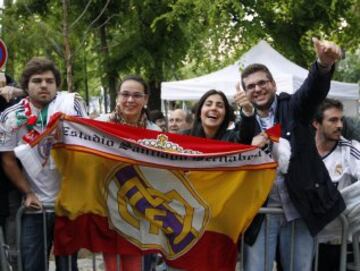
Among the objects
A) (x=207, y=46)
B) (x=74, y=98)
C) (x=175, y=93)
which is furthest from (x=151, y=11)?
(x=74, y=98)

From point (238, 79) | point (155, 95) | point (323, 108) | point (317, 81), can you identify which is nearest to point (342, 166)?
point (323, 108)

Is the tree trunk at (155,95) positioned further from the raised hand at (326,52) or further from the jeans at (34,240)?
the raised hand at (326,52)

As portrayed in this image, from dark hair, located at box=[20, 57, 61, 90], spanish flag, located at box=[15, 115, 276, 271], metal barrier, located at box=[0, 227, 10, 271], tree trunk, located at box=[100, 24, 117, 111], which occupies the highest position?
tree trunk, located at box=[100, 24, 117, 111]

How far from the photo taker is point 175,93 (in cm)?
1298

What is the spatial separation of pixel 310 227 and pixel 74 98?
78.0 inches

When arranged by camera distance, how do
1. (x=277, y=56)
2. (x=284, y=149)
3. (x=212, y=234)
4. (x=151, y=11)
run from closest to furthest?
(x=284, y=149), (x=212, y=234), (x=277, y=56), (x=151, y=11)

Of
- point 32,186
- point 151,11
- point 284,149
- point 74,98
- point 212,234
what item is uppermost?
point 151,11

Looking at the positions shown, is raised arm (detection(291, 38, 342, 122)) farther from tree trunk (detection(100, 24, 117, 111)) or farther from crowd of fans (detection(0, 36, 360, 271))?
tree trunk (detection(100, 24, 117, 111))

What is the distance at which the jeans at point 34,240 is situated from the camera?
455 cm

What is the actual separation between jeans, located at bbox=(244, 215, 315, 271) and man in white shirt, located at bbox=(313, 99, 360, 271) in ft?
0.62

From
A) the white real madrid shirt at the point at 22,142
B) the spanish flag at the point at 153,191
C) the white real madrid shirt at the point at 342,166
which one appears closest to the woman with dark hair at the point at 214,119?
the spanish flag at the point at 153,191

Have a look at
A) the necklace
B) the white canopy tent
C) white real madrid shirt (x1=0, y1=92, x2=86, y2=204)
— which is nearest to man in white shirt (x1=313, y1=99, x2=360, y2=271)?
white real madrid shirt (x1=0, y1=92, x2=86, y2=204)

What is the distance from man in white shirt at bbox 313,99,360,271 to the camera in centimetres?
466

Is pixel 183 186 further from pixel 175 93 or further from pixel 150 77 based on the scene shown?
pixel 150 77
